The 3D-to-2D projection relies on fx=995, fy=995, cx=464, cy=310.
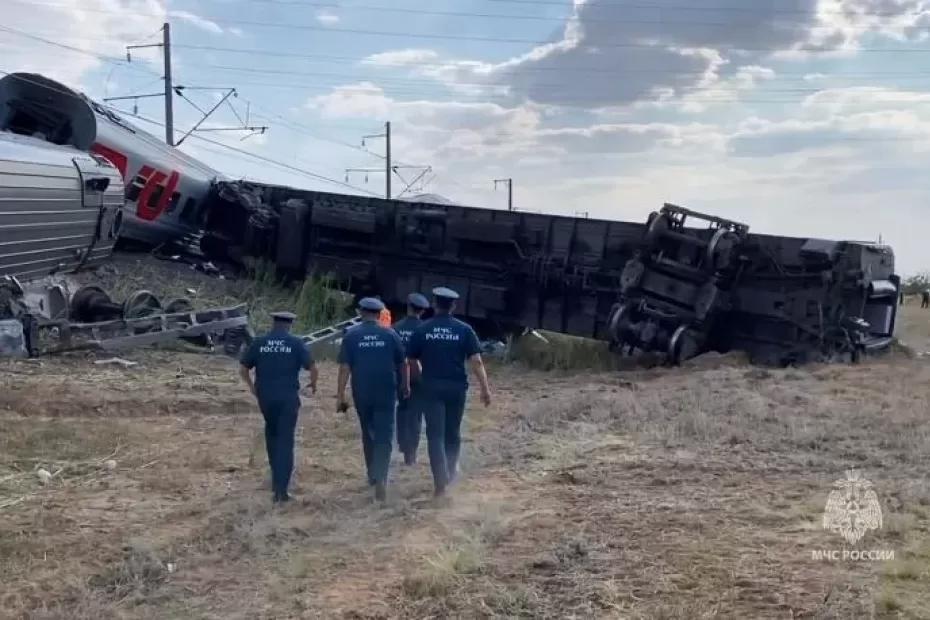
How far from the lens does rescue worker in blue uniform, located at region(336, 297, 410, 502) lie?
6.75m

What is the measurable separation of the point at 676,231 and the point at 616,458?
26.5 ft

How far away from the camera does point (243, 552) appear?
5703 mm

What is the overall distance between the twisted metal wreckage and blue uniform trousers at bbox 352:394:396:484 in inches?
247

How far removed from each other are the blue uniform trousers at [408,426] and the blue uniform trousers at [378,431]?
0.71 m

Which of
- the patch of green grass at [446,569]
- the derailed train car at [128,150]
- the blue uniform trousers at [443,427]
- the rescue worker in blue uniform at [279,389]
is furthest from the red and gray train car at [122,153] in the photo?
the patch of green grass at [446,569]

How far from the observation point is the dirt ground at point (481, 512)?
4.83 m

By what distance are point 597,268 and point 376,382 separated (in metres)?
9.79

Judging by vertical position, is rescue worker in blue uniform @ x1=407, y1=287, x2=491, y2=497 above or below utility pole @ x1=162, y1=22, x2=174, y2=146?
below

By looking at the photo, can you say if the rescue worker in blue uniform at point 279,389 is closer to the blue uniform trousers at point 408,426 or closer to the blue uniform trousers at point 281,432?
the blue uniform trousers at point 281,432

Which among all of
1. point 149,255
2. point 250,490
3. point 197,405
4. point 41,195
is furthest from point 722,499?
point 149,255

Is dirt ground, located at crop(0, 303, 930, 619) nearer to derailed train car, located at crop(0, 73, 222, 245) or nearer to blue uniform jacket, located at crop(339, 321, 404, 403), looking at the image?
blue uniform jacket, located at crop(339, 321, 404, 403)

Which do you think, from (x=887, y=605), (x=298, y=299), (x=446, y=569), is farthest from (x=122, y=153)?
(x=887, y=605)

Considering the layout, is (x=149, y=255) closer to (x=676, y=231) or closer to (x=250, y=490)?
(x=676, y=231)

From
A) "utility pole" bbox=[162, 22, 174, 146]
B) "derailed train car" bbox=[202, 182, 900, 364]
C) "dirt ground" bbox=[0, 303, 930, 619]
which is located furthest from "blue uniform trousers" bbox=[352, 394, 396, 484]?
"utility pole" bbox=[162, 22, 174, 146]
